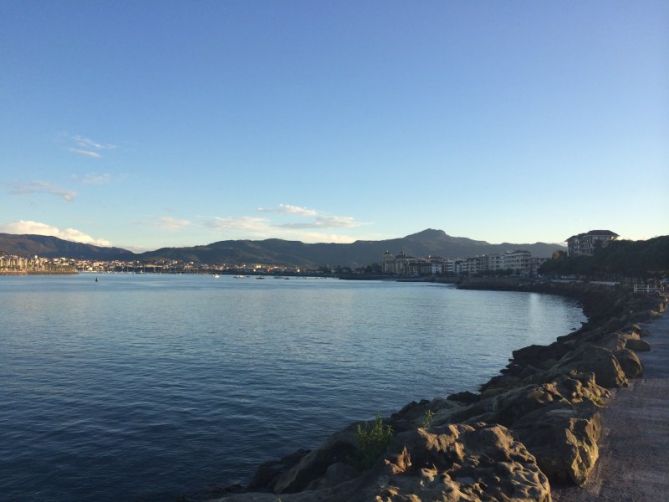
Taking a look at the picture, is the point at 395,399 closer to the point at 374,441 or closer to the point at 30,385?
the point at 374,441

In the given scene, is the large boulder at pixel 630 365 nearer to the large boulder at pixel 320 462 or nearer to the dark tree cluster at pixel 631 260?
the large boulder at pixel 320 462

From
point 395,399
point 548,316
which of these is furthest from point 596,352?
point 548,316

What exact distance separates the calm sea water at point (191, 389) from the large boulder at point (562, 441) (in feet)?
38.8

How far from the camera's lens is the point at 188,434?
24.0m

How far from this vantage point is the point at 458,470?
1057cm

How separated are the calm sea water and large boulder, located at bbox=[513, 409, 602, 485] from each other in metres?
11.8

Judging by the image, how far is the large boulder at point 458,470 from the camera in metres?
9.55

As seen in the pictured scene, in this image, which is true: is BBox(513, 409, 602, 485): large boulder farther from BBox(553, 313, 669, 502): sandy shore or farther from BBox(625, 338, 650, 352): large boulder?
BBox(625, 338, 650, 352): large boulder

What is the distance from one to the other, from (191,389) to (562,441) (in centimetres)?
2566

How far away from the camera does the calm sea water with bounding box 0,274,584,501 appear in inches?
795

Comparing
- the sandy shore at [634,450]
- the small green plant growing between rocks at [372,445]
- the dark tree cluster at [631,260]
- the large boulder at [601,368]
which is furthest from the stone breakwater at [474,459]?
the dark tree cluster at [631,260]

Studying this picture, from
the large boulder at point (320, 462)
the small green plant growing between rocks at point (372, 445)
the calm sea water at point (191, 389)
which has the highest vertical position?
the small green plant growing between rocks at point (372, 445)

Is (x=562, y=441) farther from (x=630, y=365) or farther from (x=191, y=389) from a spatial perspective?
(x=191, y=389)

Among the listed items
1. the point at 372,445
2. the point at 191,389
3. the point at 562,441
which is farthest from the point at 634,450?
the point at 191,389
